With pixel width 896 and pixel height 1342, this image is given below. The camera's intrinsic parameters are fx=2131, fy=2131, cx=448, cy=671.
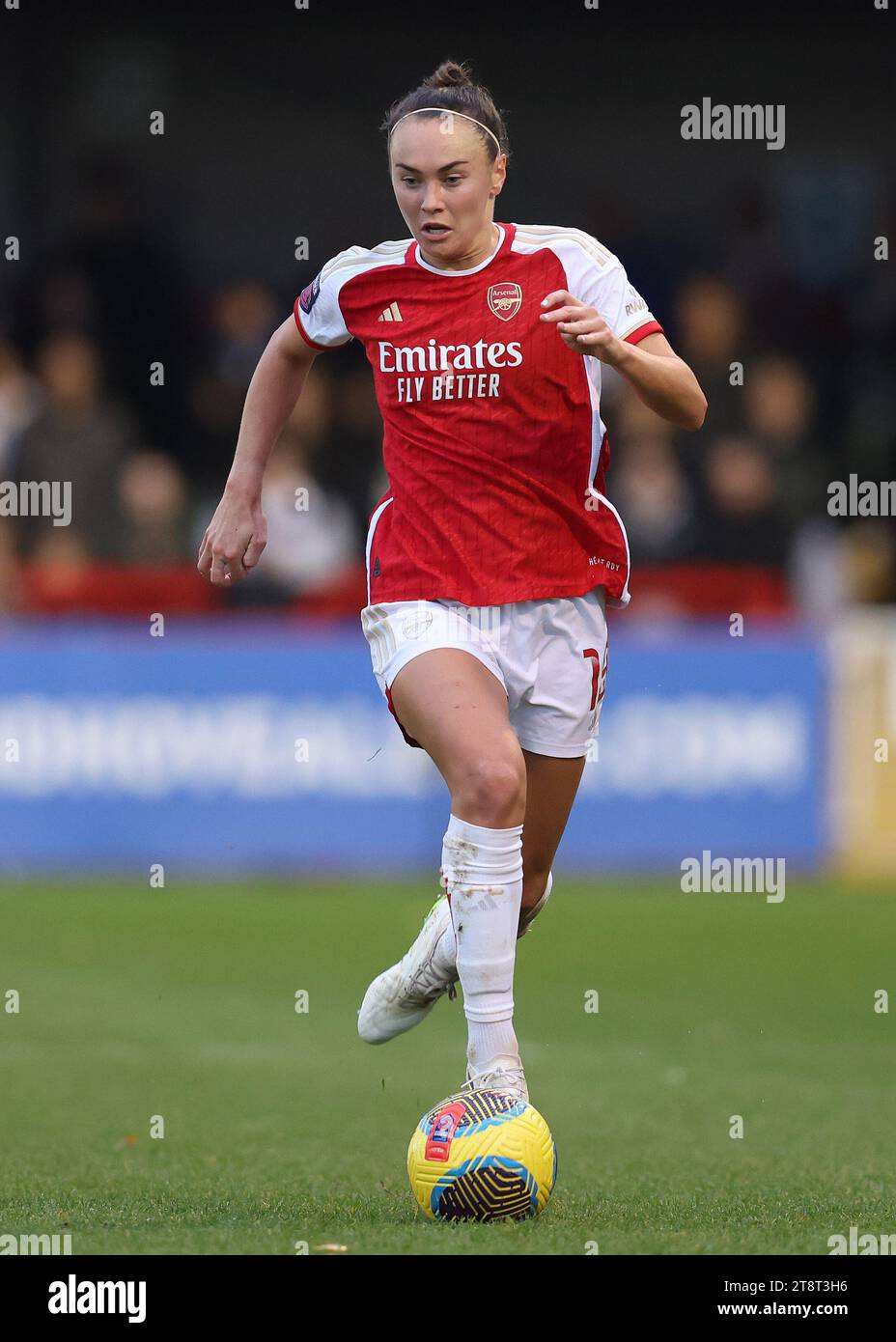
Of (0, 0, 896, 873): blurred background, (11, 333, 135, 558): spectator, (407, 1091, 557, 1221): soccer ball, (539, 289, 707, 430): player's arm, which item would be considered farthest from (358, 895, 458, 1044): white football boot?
(11, 333, 135, 558): spectator

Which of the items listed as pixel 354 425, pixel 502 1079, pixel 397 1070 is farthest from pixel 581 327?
pixel 354 425

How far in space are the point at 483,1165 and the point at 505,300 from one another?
2.03 meters

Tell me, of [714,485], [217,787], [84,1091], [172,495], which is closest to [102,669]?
[217,787]

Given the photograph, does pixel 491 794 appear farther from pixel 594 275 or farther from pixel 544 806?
pixel 594 275

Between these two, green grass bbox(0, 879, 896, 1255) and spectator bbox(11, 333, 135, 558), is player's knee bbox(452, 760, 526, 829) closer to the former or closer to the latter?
green grass bbox(0, 879, 896, 1255)

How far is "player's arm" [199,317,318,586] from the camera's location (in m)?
5.48

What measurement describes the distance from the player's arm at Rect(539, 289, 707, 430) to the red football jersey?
185 millimetres

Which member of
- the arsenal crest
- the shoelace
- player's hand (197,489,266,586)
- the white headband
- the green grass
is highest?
the white headband

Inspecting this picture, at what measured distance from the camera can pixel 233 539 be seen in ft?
17.9

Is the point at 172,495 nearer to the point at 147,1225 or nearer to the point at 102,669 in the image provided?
the point at 102,669

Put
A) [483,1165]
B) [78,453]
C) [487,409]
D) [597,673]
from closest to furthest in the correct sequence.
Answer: [483,1165] < [487,409] < [597,673] < [78,453]

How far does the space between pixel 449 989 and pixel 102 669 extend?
603 cm

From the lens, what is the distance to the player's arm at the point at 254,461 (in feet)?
18.0

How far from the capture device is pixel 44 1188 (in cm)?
507
